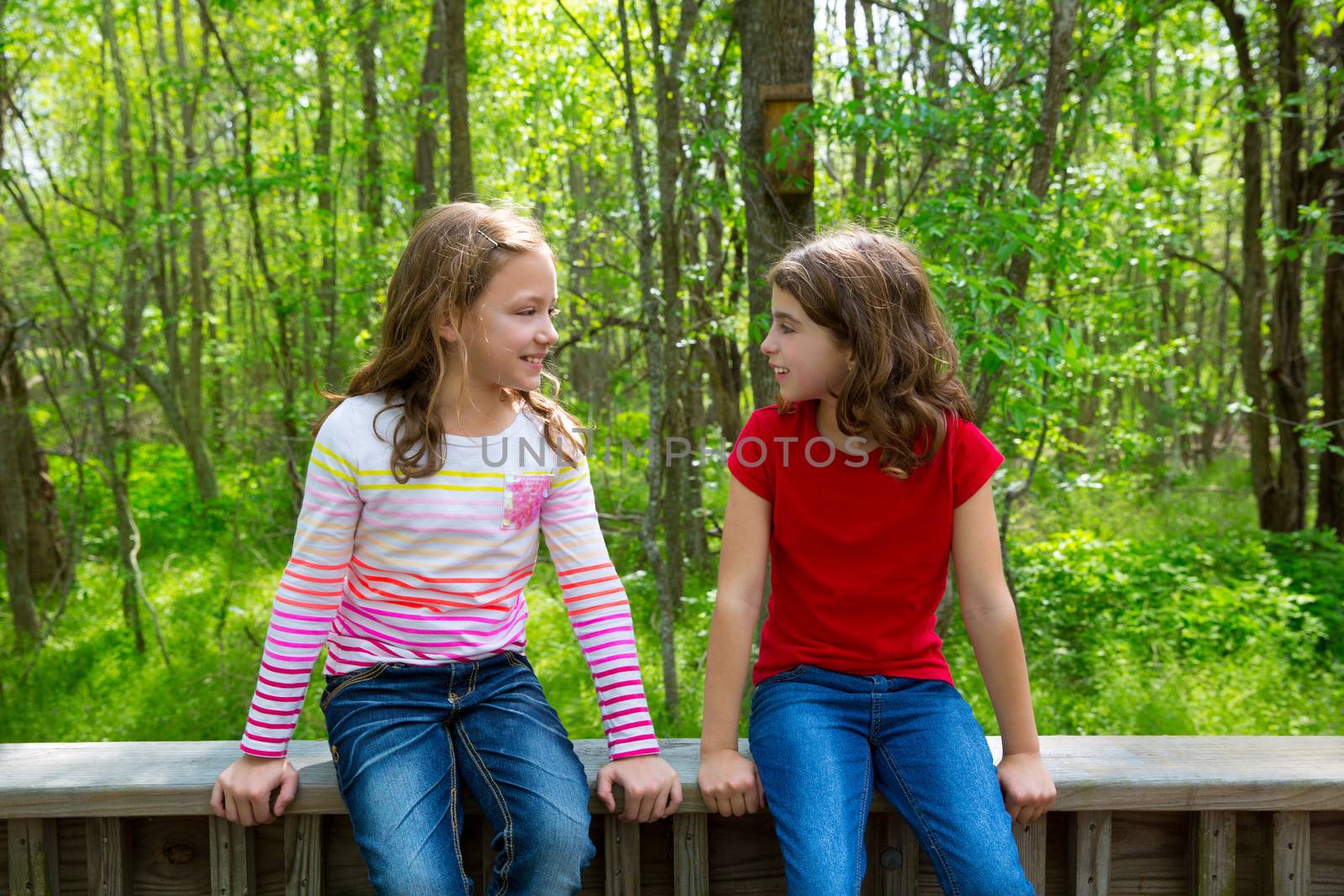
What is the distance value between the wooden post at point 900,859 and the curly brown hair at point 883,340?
631 mm

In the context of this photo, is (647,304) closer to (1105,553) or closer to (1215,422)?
(1105,553)

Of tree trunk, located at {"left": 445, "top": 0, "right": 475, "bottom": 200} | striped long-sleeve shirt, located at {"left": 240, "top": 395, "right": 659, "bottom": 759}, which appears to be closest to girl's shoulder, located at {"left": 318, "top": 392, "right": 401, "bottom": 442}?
striped long-sleeve shirt, located at {"left": 240, "top": 395, "right": 659, "bottom": 759}

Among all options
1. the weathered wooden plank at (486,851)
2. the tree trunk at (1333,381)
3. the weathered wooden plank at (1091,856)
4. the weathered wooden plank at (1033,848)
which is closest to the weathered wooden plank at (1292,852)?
the weathered wooden plank at (1091,856)

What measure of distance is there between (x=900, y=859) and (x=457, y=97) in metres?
4.67

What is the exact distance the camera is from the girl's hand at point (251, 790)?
1.66 metres

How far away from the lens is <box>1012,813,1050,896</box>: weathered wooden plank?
1800 mm

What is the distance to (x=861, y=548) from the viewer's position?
1.88 meters

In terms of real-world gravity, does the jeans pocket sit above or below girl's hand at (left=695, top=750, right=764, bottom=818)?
above

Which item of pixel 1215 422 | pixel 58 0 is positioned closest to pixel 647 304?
pixel 58 0

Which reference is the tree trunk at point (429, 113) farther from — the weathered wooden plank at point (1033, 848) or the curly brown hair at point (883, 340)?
the weathered wooden plank at point (1033, 848)

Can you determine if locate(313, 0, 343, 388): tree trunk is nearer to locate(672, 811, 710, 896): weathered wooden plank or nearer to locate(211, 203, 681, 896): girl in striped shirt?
locate(211, 203, 681, 896): girl in striped shirt

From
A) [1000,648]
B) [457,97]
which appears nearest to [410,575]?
[1000,648]

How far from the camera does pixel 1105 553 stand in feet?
24.1

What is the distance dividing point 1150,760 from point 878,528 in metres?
0.63
